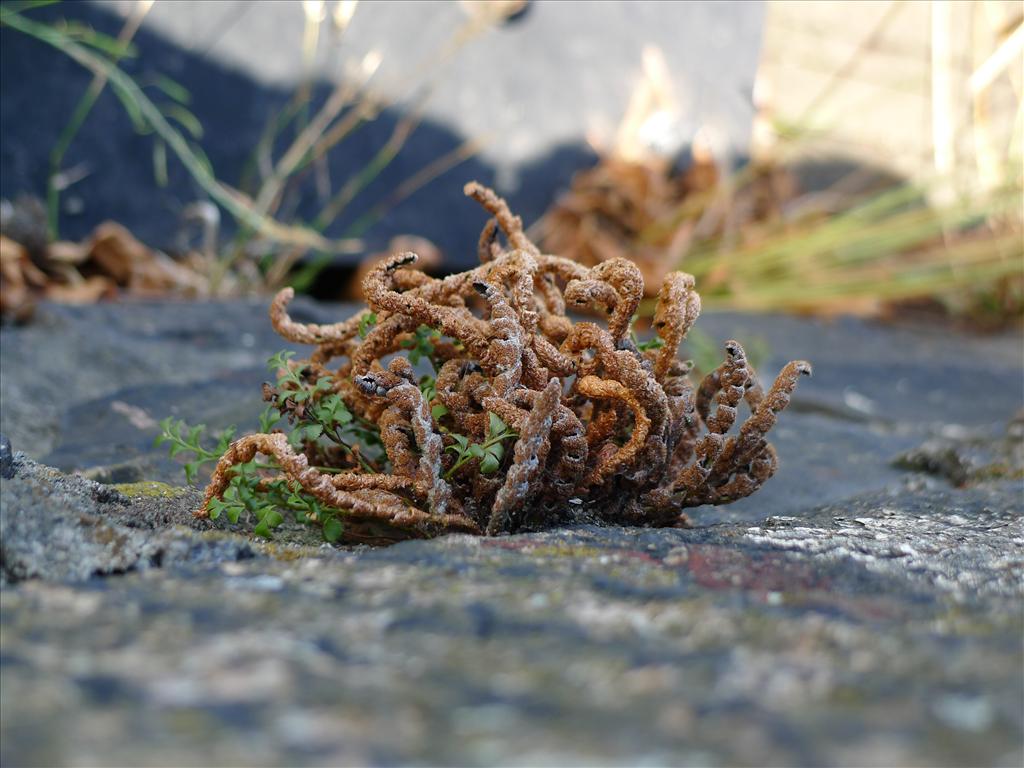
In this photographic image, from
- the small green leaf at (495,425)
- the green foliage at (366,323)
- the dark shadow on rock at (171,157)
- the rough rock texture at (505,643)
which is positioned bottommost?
the rough rock texture at (505,643)

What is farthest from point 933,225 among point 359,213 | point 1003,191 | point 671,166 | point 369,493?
point 369,493

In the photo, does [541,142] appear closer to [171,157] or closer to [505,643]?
[171,157]

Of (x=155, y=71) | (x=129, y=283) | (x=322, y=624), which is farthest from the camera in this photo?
(x=155, y=71)

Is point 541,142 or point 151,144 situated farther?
point 541,142

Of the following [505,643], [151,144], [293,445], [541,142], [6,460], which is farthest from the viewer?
[541,142]

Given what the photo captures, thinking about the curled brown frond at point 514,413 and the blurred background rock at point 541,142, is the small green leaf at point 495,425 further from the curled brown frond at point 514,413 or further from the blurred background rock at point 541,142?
the blurred background rock at point 541,142

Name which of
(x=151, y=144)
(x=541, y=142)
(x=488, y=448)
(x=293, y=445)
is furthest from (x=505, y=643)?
(x=541, y=142)

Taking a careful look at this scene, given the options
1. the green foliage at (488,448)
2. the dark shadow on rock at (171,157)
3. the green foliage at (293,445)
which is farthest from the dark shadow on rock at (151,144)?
the green foliage at (488,448)

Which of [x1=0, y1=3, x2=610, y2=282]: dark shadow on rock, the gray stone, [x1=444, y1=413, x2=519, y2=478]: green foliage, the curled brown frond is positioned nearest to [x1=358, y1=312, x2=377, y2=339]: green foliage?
the curled brown frond

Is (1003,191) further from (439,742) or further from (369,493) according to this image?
(439,742)
